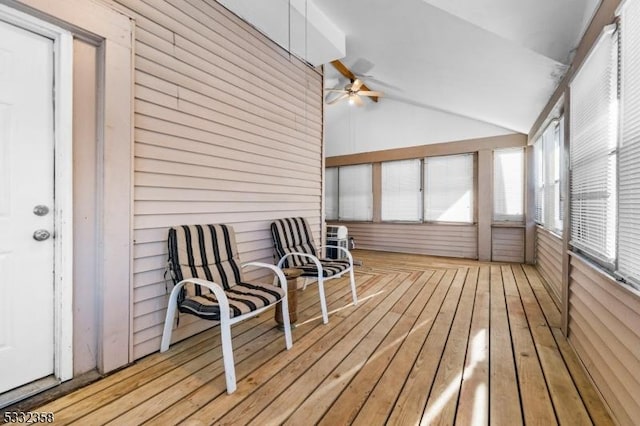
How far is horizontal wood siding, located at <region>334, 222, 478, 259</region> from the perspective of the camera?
5.68 m

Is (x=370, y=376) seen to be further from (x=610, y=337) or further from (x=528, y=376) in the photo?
(x=610, y=337)

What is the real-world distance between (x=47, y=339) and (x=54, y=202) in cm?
80

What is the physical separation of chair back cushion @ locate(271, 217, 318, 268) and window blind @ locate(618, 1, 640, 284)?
240cm

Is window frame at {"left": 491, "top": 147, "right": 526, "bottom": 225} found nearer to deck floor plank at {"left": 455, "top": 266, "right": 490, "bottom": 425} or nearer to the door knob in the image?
deck floor plank at {"left": 455, "top": 266, "right": 490, "bottom": 425}

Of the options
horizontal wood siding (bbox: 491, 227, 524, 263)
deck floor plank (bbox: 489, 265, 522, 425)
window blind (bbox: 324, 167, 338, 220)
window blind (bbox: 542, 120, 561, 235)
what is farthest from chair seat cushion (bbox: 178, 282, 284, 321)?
window blind (bbox: 324, 167, 338, 220)

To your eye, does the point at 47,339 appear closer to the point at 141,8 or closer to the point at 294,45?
the point at 141,8

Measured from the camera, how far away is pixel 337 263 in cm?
299

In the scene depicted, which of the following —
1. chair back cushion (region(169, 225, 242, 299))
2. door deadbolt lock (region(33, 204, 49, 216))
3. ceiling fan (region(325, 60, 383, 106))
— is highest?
ceiling fan (region(325, 60, 383, 106))

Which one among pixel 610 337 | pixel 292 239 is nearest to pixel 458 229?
pixel 292 239

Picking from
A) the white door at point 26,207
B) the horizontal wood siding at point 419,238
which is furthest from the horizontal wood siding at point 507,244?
the white door at point 26,207

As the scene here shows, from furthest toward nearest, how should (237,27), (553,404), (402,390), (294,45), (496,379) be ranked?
(294,45), (237,27), (496,379), (402,390), (553,404)

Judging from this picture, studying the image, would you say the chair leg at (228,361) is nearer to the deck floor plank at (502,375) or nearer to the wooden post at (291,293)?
the wooden post at (291,293)

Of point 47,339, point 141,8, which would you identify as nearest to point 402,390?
point 47,339

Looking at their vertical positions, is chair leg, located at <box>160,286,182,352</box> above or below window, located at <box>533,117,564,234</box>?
below
